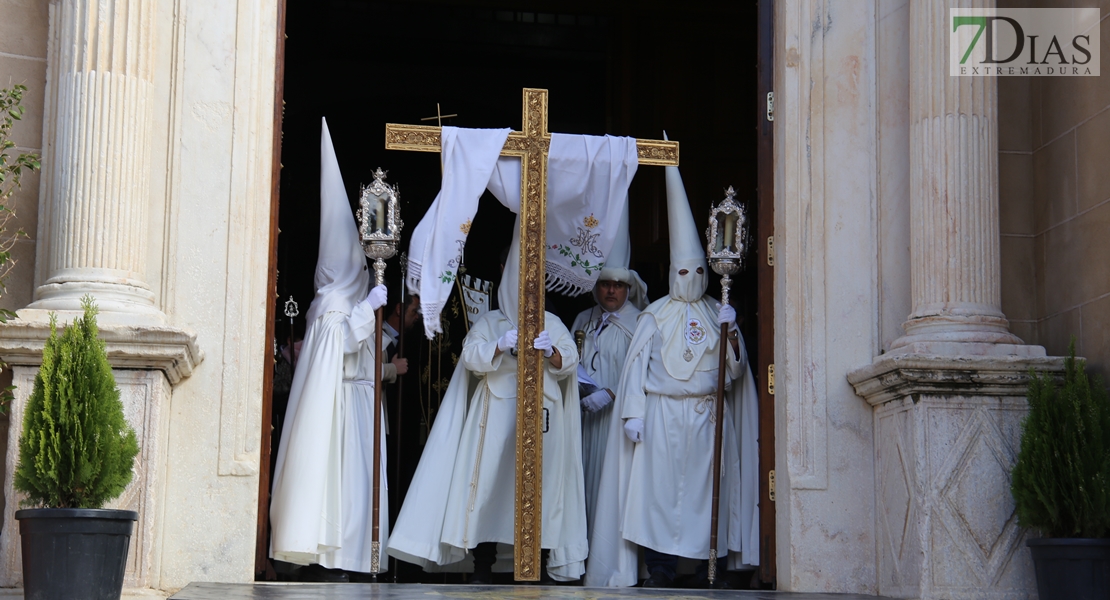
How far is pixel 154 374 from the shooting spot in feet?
20.2

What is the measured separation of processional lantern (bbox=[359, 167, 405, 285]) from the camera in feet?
24.7

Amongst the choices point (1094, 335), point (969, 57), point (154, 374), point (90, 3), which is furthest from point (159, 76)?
point (1094, 335)

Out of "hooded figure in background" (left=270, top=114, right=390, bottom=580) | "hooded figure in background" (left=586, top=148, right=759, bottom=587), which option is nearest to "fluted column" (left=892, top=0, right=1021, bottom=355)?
"hooded figure in background" (left=586, top=148, right=759, bottom=587)

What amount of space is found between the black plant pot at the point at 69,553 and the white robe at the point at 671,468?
312cm

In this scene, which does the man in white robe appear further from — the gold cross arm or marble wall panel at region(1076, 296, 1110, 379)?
marble wall panel at region(1076, 296, 1110, 379)

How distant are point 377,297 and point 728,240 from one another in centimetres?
186

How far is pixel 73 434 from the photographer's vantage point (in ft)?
17.9

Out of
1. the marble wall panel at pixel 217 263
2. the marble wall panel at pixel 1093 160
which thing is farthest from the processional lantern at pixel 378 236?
the marble wall panel at pixel 1093 160

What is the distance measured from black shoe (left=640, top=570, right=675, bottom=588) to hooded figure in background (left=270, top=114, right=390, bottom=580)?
1411 mm

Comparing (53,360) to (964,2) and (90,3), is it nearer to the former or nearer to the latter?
(90,3)

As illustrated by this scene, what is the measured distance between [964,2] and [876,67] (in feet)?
1.68

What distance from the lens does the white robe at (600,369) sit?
27.5 feet

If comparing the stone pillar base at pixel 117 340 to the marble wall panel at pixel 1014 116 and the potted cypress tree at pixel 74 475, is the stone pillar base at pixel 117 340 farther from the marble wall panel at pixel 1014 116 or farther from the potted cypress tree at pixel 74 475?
the marble wall panel at pixel 1014 116

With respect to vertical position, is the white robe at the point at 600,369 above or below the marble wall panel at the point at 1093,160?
below
